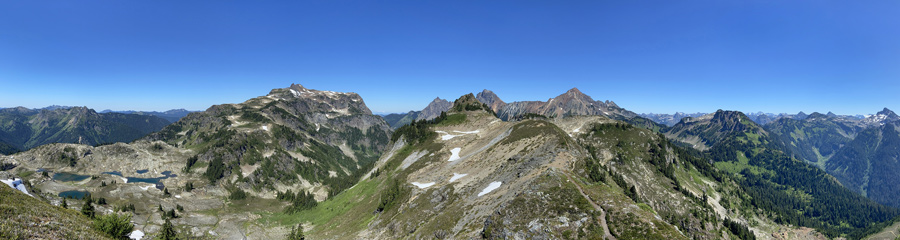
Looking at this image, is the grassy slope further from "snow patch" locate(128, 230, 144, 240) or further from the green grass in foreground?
"snow patch" locate(128, 230, 144, 240)

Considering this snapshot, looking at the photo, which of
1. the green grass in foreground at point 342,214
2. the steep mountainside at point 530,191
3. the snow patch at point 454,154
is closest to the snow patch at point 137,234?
the green grass in foreground at point 342,214

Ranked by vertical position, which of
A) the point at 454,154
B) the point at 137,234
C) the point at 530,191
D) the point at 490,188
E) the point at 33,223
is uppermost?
the point at 454,154

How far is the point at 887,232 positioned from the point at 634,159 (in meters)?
120

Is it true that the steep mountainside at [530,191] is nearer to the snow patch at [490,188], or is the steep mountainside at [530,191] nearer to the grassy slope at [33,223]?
the snow patch at [490,188]

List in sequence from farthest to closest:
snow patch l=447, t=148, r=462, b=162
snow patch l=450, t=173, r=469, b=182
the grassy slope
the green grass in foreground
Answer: snow patch l=447, t=148, r=462, b=162
the green grass in foreground
snow patch l=450, t=173, r=469, b=182
the grassy slope

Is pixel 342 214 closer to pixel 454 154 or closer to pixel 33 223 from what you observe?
pixel 454 154

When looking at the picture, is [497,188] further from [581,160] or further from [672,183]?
[672,183]

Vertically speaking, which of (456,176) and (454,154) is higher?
(454,154)

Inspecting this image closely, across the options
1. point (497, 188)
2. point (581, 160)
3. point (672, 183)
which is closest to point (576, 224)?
point (497, 188)

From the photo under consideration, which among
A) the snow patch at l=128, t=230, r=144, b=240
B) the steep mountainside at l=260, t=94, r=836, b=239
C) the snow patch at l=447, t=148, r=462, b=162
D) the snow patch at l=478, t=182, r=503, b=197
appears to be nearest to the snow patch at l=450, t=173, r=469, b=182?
the steep mountainside at l=260, t=94, r=836, b=239

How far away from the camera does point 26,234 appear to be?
101ft

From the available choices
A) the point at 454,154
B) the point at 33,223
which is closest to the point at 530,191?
the point at 33,223

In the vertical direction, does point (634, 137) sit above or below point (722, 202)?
above

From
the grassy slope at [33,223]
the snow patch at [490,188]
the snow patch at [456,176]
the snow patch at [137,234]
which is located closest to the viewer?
the grassy slope at [33,223]
